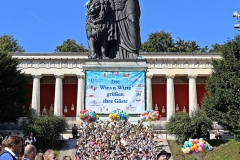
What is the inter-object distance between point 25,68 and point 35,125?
1974 centimetres

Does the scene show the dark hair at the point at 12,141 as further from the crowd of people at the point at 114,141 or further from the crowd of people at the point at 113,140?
the crowd of people at the point at 113,140

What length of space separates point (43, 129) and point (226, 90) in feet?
50.0

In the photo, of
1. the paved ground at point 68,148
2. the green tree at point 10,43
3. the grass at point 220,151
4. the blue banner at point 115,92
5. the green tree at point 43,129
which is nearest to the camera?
the blue banner at point 115,92

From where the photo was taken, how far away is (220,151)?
103 feet

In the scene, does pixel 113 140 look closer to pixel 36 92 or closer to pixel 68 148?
pixel 68 148

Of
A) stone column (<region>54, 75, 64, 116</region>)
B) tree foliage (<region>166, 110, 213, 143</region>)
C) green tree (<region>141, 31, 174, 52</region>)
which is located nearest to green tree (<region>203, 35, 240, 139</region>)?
tree foliage (<region>166, 110, 213, 143</region>)

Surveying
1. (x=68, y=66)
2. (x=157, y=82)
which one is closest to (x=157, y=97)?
(x=157, y=82)

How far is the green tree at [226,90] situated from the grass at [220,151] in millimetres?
936

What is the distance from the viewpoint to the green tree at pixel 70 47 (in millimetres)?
66625

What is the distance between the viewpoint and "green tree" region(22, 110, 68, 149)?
33.4m

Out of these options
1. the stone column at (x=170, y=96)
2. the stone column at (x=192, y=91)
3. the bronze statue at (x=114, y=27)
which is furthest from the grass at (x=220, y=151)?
the stone column at (x=192, y=91)

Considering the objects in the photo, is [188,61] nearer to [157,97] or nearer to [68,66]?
[157,97]

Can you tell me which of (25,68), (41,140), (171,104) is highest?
(25,68)

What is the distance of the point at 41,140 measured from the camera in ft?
111
